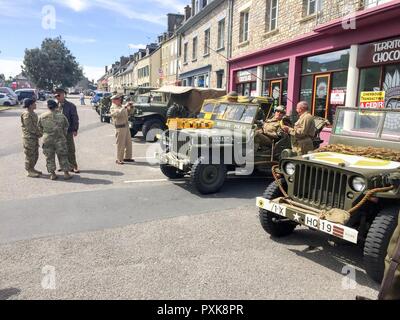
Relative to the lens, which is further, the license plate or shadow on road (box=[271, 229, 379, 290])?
the license plate

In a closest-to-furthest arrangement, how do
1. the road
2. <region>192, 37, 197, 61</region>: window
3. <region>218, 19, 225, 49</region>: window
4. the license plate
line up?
the road
the license plate
<region>218, 19, 225, 49</region>: window
<region>192, 37, 197, 61</region>: window

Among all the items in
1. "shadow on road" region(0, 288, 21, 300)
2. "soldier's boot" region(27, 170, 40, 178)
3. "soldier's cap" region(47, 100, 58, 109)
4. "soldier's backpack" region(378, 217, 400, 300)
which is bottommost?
"shadow on road" region(0, 288, 21, 300)

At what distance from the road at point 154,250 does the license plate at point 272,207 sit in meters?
0.48

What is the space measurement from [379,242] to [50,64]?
2503 inches

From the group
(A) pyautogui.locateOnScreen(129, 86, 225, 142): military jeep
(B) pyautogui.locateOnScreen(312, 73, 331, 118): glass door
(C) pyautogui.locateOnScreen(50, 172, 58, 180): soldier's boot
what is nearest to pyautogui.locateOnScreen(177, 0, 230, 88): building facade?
(A) pyautogui.locateOnScreen(129, 86, 225, 142): military jeep

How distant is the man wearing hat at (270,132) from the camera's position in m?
7.37

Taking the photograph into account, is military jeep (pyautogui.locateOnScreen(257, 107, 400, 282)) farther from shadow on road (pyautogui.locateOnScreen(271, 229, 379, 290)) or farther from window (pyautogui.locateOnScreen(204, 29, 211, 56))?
window (pyautogui.locateOnScreen(204, 29, 211, 56))

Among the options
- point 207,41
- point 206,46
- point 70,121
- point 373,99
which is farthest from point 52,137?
point 207,41

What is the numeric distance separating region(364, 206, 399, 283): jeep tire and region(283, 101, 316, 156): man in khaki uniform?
10.6 feet

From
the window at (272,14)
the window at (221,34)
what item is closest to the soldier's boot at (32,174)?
the window at (272,14)

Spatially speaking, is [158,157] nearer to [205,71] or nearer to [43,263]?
[43,263]

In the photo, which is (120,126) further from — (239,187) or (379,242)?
(379,242)

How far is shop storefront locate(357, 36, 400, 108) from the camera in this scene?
920cm

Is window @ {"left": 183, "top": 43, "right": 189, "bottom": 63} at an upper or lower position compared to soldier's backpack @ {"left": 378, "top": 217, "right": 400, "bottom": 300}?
upper
